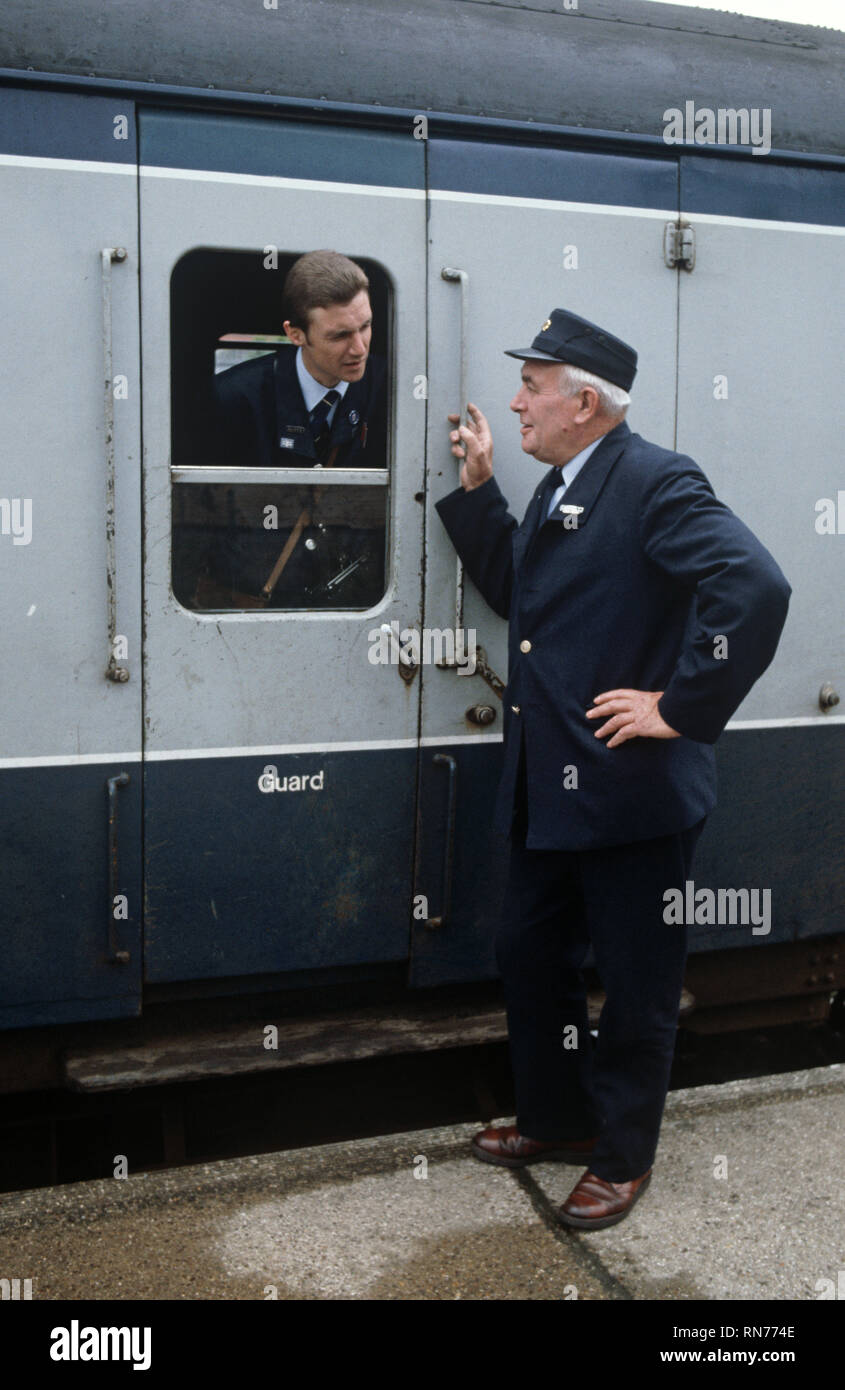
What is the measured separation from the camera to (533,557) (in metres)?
3.03

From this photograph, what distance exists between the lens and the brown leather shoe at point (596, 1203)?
2945mm

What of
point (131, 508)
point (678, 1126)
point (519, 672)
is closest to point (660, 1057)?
point (678, 1126)

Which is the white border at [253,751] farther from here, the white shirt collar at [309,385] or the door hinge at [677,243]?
the door hinge at [677,243]

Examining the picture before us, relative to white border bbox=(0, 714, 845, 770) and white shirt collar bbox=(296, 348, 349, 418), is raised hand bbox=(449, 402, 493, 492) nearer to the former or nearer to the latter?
white shirt collar bbox=(296, 348, 349, 418)

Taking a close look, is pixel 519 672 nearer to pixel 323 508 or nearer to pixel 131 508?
pixel 323 508

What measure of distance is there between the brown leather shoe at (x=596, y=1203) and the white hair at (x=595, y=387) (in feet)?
5.85

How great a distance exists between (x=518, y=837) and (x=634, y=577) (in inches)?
27.4

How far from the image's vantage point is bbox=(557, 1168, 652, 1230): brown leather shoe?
116 inches

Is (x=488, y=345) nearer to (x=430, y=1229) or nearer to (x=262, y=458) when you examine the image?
(x=262, y=458)

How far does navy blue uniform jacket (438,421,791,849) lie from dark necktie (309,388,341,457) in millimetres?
588

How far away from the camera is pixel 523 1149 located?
3.21 m

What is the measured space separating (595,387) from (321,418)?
0.72m
